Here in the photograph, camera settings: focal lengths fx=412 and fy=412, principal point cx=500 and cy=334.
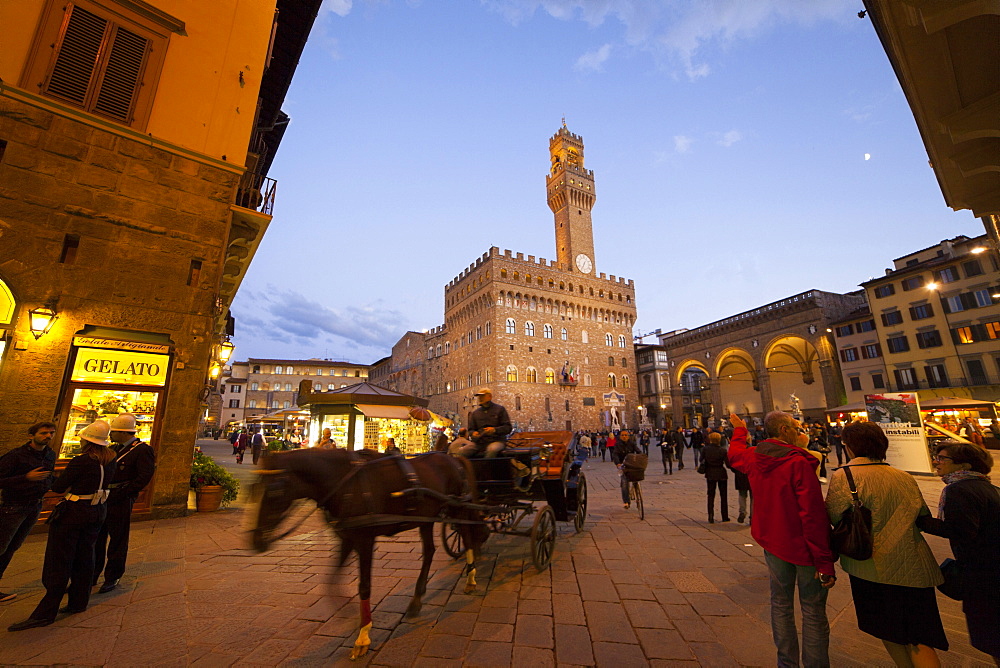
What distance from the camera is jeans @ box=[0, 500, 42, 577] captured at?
352 cm

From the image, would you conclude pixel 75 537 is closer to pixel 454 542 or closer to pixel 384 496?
pixel 384 496

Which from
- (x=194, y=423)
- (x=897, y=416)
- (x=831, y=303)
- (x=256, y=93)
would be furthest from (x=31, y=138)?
(x=831, y=303)

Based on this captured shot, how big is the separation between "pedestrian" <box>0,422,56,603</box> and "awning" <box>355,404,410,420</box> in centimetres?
864

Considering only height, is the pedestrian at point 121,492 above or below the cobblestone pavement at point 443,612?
above

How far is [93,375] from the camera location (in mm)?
6406

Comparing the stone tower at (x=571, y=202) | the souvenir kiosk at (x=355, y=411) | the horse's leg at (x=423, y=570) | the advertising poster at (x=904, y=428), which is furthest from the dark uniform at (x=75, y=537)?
the stone tower at (x=571, y=202)

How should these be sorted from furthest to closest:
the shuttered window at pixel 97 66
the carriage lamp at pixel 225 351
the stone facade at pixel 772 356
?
the stone facade at pixel 772 356 < the carriage lamp at pixel 225 351 < the shuttered window at pixel 97 66

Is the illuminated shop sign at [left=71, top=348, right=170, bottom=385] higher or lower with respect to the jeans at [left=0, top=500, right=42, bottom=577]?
higher

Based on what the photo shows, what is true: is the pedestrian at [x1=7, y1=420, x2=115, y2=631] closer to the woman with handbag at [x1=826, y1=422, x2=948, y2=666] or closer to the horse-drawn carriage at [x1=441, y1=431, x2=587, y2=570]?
the horse-drawn carriage at [x1=441, y1=431, x2=587, y2=570]

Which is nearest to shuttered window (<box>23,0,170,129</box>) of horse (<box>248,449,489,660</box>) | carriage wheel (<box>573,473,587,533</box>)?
horse (<box>248,449,489,660</box>)

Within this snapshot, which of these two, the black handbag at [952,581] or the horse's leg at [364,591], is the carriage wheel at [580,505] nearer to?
the horse's leg at [364,591]

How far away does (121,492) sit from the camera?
396 cm

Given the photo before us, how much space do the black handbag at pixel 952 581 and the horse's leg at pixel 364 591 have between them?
10.9ft

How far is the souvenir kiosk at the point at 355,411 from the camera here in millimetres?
12164
